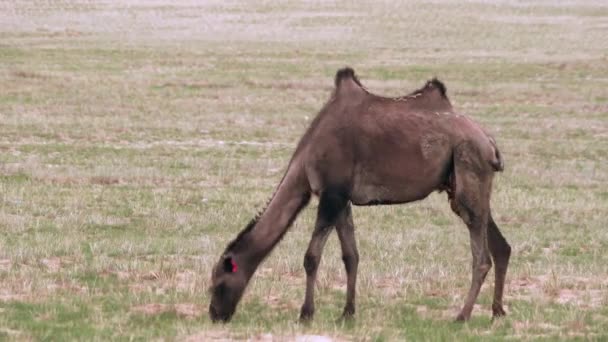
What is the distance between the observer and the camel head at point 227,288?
10.2 meters

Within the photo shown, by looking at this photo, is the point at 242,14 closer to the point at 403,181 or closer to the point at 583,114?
the point at 583,114

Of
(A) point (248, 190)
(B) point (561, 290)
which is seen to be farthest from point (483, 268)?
(A) point (248, 190)

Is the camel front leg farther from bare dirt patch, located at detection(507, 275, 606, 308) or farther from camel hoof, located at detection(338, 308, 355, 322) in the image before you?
bare dirt patch, located at detection(507, 275, 606, 308)

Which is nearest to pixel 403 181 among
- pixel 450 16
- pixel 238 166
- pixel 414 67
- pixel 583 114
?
pixel 238 166

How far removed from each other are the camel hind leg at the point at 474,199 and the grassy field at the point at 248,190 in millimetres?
411

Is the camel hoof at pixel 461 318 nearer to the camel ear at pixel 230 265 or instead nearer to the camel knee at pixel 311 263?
the camel knee at pixel 311 263

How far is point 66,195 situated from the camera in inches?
781

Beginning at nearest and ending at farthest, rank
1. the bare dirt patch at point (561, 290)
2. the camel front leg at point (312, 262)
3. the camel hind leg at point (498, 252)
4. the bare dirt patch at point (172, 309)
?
1. the camel front leg at point (312, 262)
2. the bare dirt patch at point (172, 309)
3. the camel hind leg at point (498, 252)
4. the bare dirt patch at point (561, 290)

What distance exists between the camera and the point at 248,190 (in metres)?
21.2

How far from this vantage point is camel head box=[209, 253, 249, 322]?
33.6 ft

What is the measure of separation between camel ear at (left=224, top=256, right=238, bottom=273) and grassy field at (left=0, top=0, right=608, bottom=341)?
510 mm

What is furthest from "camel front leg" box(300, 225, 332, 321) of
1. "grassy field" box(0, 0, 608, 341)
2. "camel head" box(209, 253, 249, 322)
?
"camel head" box(209, 253, 249, 322)

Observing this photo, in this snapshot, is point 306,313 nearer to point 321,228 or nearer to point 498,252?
point 321,228

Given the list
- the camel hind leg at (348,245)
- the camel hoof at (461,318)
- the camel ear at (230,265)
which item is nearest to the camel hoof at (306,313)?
the camel hind leg at (348,245)
